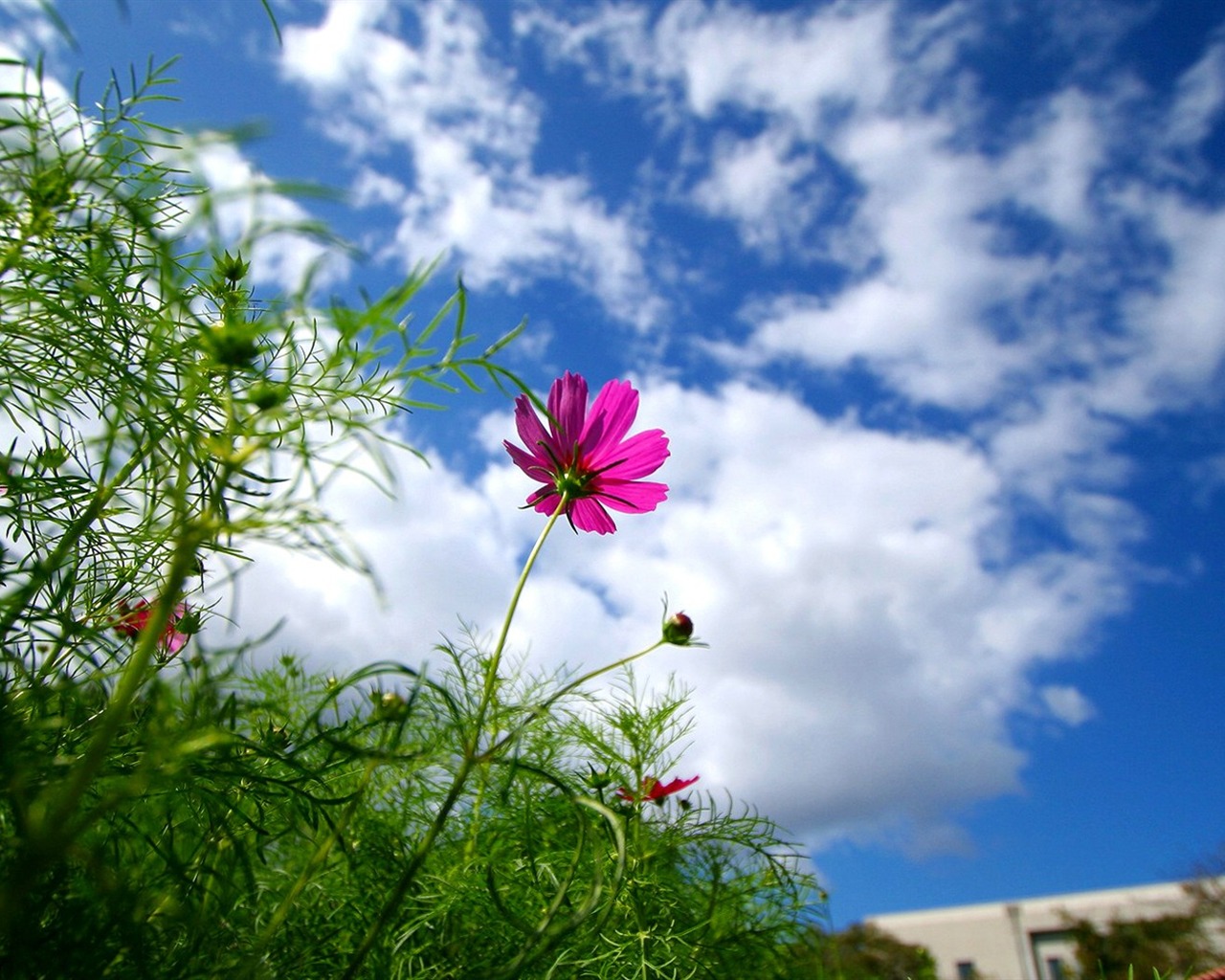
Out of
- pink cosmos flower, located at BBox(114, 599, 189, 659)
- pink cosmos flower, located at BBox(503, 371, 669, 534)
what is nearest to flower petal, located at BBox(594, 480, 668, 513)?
pink cosmos flower, located at BBox(503, 371, 669, 534)

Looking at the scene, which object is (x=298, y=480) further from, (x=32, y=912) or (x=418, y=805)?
(x=418, y=805)

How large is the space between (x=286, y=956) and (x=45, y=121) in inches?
22.4

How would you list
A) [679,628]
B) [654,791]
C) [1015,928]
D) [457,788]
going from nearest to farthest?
[457,788] < [679,628] < [654,791] < [1015,928]

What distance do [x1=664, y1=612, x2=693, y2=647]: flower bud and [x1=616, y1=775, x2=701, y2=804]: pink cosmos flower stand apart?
37 centimetres

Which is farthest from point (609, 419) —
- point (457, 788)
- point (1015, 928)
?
point (1015, 928)

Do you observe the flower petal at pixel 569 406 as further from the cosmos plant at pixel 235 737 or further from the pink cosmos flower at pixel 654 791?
the pink cosmos flower at pixel 654 791

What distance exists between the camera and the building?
1506cm

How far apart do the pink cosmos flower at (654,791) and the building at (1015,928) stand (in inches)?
629

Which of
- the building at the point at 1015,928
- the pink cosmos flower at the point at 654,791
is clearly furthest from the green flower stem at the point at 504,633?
the building at the point at 1015,928

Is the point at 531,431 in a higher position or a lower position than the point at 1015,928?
lower

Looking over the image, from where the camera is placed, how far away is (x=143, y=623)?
0.75m

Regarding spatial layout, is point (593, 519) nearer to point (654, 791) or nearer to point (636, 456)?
point (636, 456)

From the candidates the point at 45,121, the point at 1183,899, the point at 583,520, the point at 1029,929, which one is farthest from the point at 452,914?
the point at 1029,929

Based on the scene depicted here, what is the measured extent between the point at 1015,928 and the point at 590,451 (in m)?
18.8
